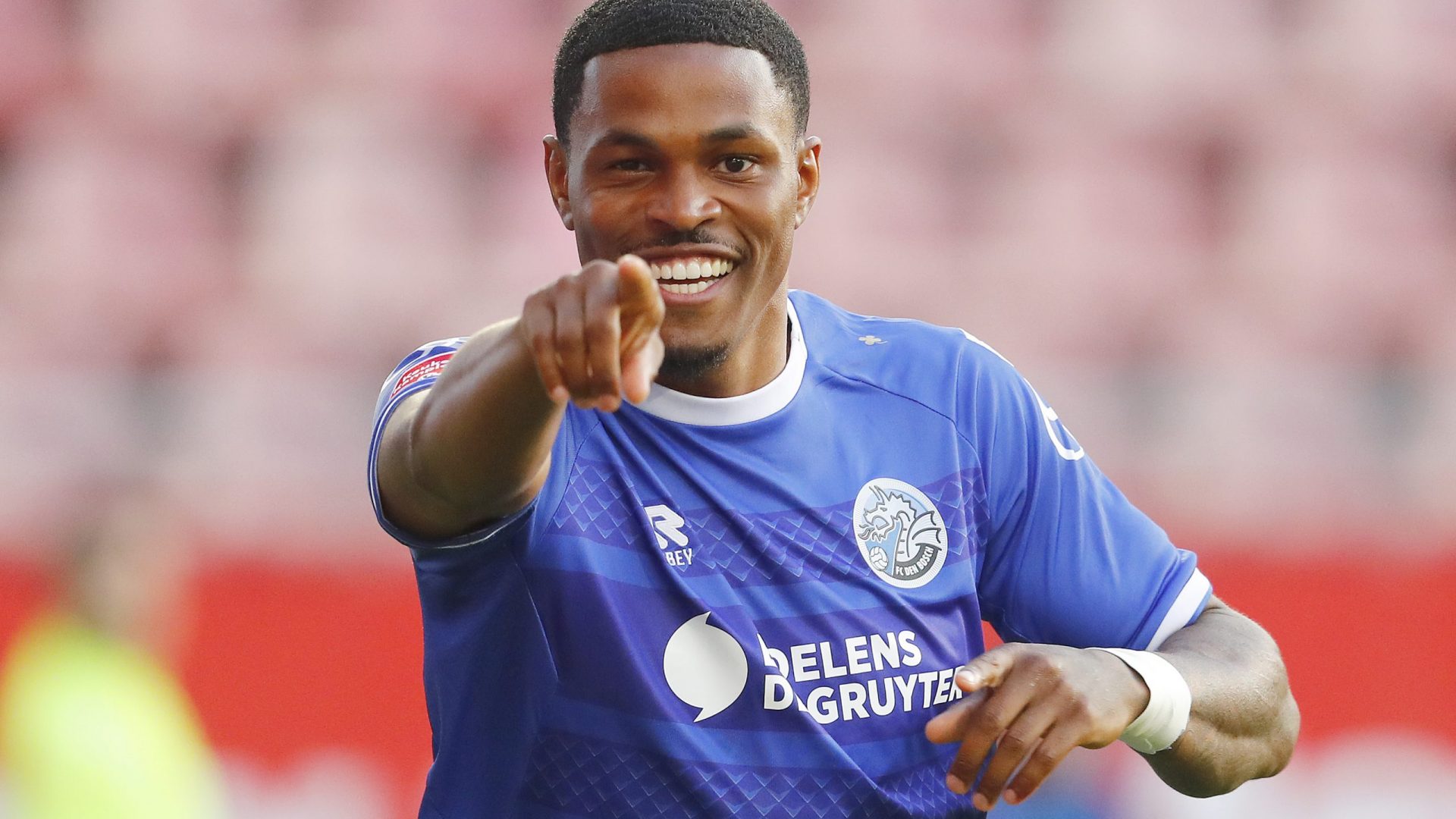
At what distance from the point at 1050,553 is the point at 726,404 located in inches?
19.8

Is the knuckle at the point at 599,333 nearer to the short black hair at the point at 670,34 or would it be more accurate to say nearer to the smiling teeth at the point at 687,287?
the smiling teeth at the point at 687,287

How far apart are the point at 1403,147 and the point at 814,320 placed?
665 cm

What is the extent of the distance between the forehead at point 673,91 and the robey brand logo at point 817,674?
0.62 m

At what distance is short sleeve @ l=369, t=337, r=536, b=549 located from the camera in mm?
1869

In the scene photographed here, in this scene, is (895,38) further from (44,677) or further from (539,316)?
(539,316)

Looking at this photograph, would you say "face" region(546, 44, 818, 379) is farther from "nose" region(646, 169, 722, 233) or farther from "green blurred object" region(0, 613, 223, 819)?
"green blurred object" region(0, 613, 223, 819)

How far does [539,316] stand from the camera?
162cm

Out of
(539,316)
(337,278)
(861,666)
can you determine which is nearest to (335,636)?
(337,278)

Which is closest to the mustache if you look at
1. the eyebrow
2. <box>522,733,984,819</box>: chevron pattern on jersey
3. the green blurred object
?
the eyebrow

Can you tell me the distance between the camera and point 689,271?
2.12 metres

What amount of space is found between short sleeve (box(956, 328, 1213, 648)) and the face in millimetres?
390

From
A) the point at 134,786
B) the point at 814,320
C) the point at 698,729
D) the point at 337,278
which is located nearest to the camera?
the point at 698,729

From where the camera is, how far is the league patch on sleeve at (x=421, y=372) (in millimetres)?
1967

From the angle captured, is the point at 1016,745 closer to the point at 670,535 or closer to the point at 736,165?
the point at 670,535
